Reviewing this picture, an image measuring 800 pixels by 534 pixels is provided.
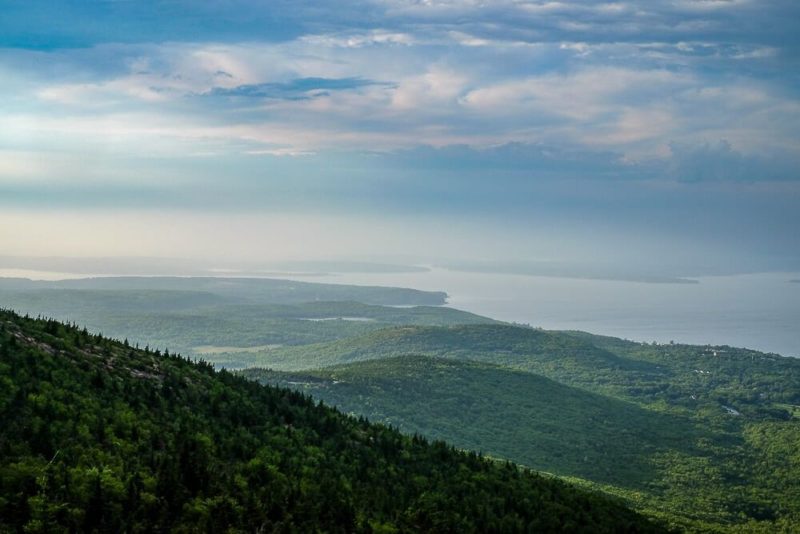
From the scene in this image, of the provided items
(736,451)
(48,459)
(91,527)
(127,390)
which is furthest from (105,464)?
(736,451)

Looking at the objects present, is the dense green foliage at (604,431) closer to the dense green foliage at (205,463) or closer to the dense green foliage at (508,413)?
the dense green foliage at (508,413)

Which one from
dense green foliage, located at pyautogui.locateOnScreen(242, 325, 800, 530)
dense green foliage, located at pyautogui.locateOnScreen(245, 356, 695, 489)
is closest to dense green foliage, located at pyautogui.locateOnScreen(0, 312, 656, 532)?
dense green foliage, located at pyautogui.locateOnScreen(242, 325, 800, 530)

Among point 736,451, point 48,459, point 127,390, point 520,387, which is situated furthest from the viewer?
point 520,387

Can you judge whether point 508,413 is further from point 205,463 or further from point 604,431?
point 205,463

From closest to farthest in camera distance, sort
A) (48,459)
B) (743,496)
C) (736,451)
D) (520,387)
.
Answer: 1. (48,459)
2. (743,496)
3. (736,451)
4. (520,387)

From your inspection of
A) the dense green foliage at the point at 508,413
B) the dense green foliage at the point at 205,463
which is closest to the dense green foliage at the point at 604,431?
the dense green foliage at the point at 508,413

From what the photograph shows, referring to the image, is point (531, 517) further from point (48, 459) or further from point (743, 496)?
point (743, 496)

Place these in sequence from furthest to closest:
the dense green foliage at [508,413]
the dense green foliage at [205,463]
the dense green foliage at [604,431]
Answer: the dense green foliage at [508,413] < the dense green foliage at [604,431] < the dense green foliage at [205,463]

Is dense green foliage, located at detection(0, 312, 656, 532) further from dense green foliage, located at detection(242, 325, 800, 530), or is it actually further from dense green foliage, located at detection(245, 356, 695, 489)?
dense green foliage, located at detection(245, 356, 695, 489)
